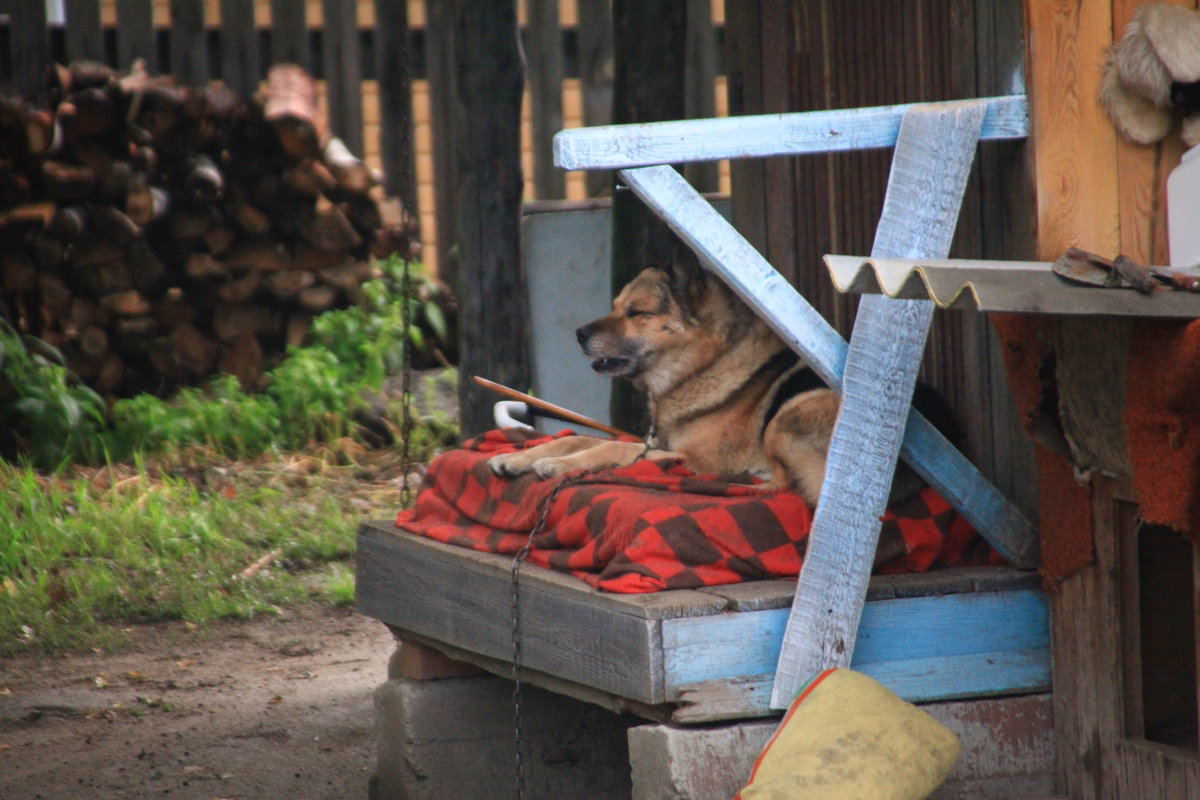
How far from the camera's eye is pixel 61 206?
7.69 meters

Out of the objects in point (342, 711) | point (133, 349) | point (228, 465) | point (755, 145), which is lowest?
point (342, 711)

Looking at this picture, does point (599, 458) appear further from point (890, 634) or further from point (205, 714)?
point (205, 714)

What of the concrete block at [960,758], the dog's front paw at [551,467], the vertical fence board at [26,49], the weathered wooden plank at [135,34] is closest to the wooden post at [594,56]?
the weathered wooden plank at [135,34]

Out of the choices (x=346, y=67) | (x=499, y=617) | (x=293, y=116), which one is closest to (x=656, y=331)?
(x=499, y=617)

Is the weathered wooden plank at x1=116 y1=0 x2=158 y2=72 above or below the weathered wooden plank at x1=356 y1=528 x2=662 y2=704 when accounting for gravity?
above

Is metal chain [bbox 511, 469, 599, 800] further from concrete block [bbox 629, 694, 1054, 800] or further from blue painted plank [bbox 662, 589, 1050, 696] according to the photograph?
blue painted plank [bbox 662, 589, 1050, 696]

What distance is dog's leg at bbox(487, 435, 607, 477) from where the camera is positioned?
3.75m

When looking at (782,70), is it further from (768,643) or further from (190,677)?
(190,677)

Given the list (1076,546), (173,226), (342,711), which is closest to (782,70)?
(1076,546)

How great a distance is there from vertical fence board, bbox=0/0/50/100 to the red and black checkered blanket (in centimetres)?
548

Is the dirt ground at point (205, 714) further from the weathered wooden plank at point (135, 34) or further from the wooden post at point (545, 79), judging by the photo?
the weathered wooden plank at point (135, 34)

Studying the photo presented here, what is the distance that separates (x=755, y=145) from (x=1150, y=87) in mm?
795

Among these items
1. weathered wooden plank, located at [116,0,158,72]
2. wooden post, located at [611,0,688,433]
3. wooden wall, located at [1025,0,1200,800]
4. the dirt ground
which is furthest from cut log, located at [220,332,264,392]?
wooden wall, located at [1025,0,1200,800]

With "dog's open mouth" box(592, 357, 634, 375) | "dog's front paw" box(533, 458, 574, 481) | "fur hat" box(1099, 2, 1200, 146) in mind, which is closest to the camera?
"fur hat" box(1099, 2, 1200, 146)
